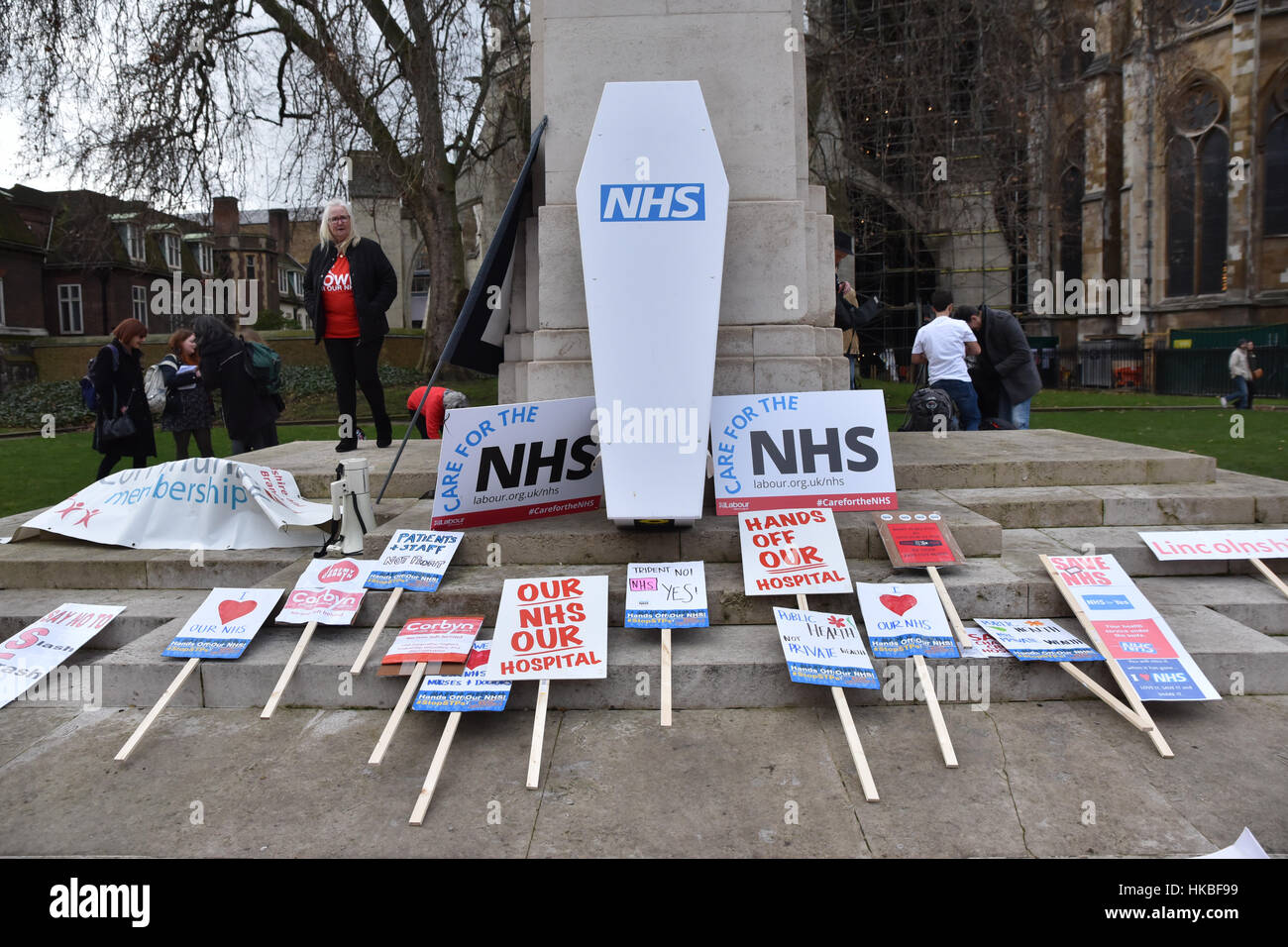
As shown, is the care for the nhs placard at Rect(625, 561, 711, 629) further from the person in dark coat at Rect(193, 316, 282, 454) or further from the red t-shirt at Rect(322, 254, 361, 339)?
the person in dark coat at Rect(193, 316, 282, 454)

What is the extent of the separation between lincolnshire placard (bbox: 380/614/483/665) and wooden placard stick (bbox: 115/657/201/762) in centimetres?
81

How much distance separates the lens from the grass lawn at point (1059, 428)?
32.5ft

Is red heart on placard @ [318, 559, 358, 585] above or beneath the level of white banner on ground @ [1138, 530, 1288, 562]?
above

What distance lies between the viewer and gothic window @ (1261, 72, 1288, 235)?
83.8ft

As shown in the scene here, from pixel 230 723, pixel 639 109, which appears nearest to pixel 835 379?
pixel 639 109

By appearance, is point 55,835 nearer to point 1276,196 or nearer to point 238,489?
point 238,489

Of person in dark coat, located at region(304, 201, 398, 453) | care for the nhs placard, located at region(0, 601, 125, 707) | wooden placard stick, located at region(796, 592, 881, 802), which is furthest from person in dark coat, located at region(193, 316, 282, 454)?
wooden placard stick, located at region(796, 592, 881, 802)

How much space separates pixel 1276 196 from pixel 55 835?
103ft

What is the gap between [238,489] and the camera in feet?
18.1

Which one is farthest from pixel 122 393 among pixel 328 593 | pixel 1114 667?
pixel 1114 667

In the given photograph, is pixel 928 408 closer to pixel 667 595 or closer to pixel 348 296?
pixel 667 595

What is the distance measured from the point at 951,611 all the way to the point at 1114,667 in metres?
0.64

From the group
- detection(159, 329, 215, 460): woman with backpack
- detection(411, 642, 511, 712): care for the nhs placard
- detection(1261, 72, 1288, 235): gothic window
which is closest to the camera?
detection(411, 642, 511, 712): care for the nhs placard

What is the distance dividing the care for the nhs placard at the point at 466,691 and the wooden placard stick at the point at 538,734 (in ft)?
0.46
